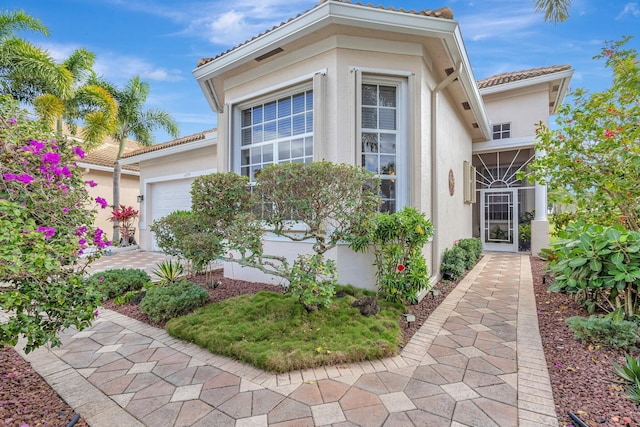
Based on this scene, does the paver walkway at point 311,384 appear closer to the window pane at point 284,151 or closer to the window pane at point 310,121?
the window pane at point 284,151

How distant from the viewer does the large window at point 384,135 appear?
5.94 metres

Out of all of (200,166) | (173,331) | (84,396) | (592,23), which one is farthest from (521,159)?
(84,396)

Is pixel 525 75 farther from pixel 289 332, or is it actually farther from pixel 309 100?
pixel 289 332

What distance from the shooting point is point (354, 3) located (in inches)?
198

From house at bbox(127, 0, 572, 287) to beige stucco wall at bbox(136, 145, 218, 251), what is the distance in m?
3.07

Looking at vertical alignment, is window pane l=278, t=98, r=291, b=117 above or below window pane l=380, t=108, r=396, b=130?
above

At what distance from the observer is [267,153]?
6.85m

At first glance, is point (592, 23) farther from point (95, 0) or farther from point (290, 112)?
point (95, 0)

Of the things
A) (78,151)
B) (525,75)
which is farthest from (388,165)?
(525,75)

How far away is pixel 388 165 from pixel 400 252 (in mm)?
1890

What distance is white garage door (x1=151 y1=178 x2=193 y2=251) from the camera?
11820mm

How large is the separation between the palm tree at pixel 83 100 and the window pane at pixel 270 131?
34.4 feet

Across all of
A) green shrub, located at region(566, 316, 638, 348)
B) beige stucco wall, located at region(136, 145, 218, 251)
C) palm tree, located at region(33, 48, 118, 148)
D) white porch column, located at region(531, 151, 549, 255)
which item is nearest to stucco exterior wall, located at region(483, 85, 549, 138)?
white porch column, located at region(531, 151, 549, 255)

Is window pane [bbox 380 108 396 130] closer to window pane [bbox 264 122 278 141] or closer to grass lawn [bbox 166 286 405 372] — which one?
window pane [bbox 264 122 278 141]
